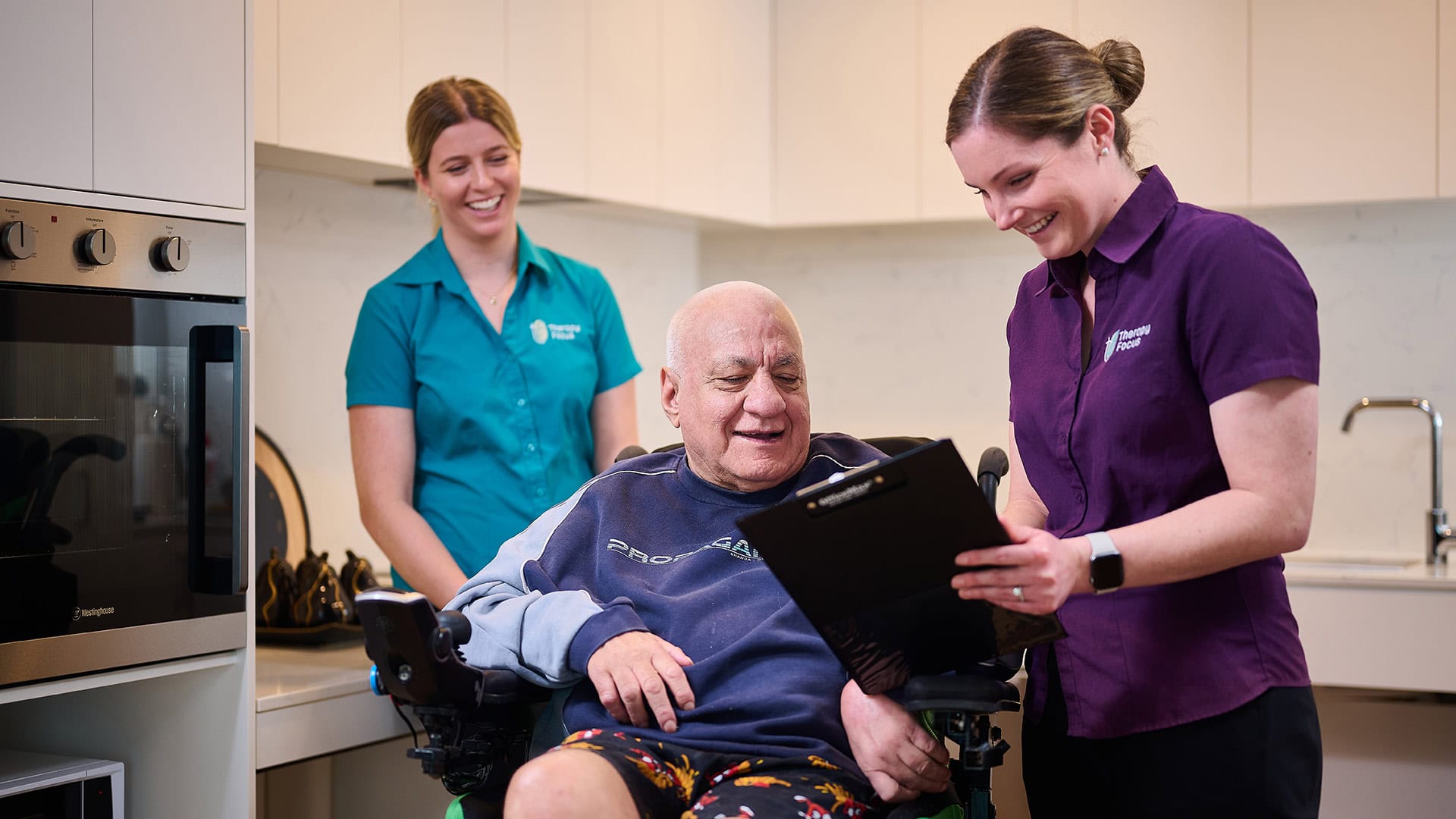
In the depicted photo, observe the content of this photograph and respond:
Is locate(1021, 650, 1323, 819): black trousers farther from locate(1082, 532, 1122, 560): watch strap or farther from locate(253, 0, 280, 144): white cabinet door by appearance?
locate(253, 0, 280, 144): white cabinet door

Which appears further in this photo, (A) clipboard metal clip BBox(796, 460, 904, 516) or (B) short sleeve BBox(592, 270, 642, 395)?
(B) short sleeve BBox(592, 270, 642, 395)

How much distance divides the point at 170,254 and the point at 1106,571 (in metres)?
1.40

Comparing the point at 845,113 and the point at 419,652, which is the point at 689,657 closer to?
the point at 419,652

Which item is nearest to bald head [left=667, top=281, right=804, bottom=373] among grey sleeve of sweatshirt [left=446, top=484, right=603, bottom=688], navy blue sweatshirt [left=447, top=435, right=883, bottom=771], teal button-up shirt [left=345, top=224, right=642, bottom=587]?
navy blue sweatshirt [left=447, top=435, right=883, bottom=771]

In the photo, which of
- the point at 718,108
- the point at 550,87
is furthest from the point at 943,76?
the point at 550,87

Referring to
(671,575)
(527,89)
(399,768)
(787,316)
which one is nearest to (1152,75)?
(527,89)

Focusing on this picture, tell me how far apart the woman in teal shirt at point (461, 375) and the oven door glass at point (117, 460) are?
0.36 metres

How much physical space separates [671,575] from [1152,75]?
2.34 meters

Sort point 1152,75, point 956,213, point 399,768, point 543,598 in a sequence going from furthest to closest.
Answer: point 956,213 < point 1152,75 < point 399,768 < point 543,598

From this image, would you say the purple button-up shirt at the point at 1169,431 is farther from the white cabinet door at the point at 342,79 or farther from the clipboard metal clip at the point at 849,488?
the white cabinet door at the point at 342,79

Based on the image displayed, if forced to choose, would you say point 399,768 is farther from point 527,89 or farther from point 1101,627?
point 1101,627

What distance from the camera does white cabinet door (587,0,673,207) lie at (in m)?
3.34

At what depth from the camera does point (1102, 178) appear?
1487 mm

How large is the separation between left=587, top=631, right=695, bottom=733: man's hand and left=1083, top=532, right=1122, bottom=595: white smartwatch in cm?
59
